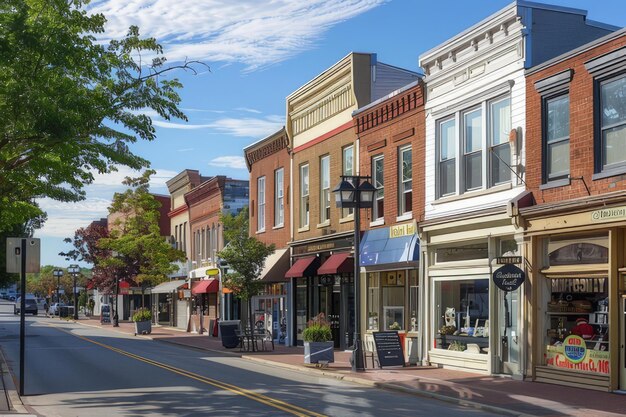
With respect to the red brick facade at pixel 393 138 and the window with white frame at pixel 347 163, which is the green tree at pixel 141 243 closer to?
the window with white frame at pixel 347 163

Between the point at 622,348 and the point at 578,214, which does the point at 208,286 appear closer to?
the point at 578,214

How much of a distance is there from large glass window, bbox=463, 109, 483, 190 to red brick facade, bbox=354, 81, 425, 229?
232 cm

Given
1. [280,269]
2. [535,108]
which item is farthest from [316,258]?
Answer: [535,108]

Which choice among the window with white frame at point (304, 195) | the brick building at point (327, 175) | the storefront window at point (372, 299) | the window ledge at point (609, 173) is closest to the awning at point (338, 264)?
the brick building at point (327, 175)

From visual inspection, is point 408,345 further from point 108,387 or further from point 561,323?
point 108,387

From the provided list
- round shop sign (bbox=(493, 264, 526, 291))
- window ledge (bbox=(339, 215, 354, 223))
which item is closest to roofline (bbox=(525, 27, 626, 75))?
round shop sign (bbox=(493, 264, 526, 291))

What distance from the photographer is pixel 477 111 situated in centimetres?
2341

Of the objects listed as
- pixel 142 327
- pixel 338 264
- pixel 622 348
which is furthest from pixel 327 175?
pixel 142 327

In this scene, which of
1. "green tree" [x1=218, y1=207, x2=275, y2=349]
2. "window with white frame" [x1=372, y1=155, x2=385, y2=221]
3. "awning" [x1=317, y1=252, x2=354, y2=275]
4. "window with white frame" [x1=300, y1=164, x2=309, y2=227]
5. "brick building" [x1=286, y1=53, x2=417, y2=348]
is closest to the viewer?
"window with white frame" [x1=372, y1=155, x2=385, y2=221]

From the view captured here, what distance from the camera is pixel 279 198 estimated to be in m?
38.7

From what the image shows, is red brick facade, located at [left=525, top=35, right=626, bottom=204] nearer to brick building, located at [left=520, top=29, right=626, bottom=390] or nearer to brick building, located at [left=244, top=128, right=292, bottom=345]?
brick building, located at [left=520, top=29, right=626, bottom=390]

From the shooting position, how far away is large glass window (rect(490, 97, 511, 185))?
22.0 meters

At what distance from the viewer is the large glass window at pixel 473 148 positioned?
23230 millimetres

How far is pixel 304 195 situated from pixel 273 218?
419 centimetres
